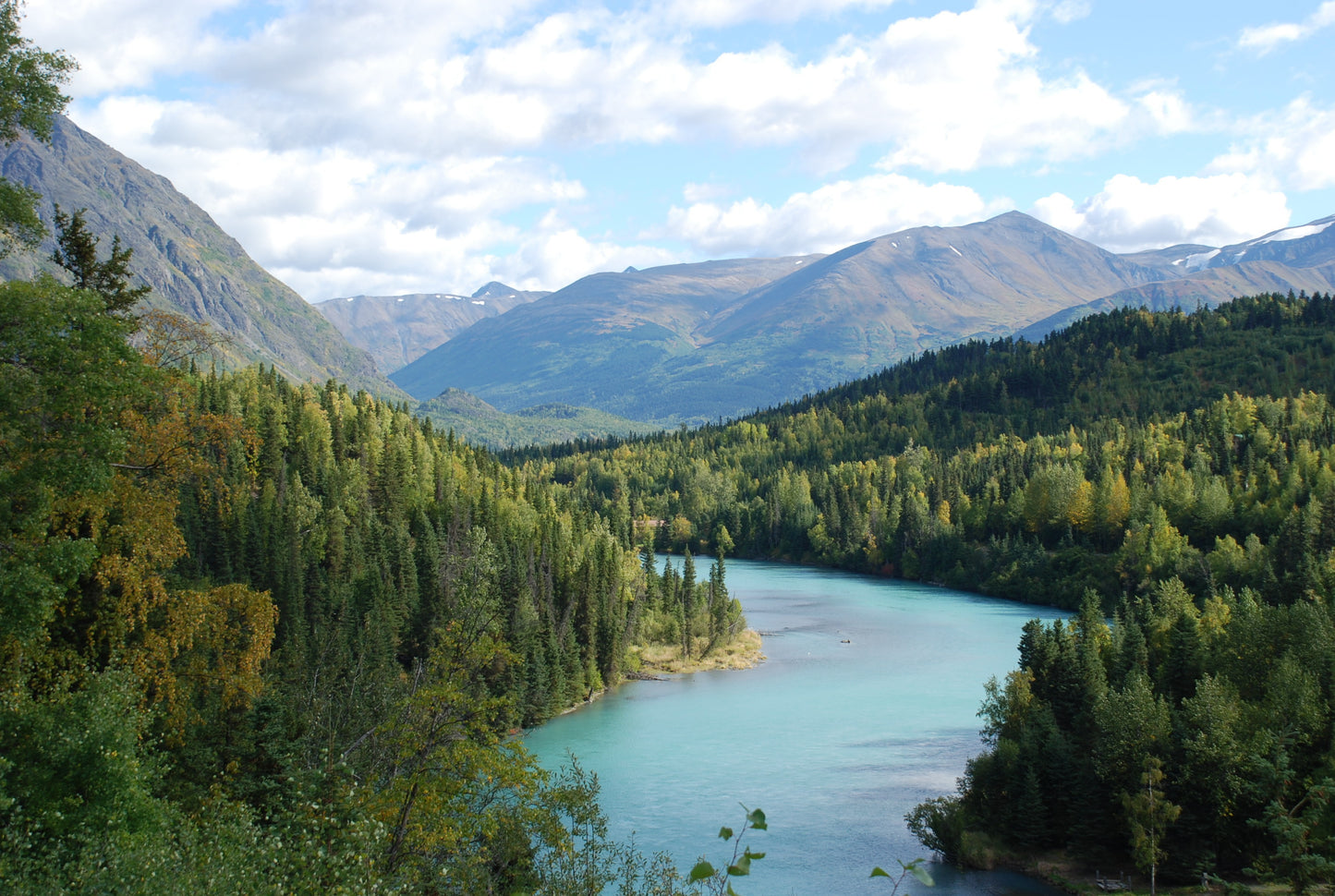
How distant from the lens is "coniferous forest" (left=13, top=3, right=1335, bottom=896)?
16.4 meters

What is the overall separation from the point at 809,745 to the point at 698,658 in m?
25.5

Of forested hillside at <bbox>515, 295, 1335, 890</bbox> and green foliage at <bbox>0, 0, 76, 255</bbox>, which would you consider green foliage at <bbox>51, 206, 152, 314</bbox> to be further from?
forested hillside at <bbox>515, 295, 1335, 890</bbox>

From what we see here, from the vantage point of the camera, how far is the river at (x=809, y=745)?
43406 millimetres

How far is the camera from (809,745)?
59.6 metres

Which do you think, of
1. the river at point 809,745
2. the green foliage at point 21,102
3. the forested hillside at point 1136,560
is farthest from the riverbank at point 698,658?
the green foliage at point 21,102

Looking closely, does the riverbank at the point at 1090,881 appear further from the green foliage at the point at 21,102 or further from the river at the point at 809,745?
the green foliage at the point at 21,102

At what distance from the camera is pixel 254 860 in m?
17.8

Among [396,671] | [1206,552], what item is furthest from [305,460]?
[1206,552]

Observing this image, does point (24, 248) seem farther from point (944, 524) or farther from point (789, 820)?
point (944, 524)

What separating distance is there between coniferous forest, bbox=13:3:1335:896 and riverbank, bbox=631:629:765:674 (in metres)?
1.05

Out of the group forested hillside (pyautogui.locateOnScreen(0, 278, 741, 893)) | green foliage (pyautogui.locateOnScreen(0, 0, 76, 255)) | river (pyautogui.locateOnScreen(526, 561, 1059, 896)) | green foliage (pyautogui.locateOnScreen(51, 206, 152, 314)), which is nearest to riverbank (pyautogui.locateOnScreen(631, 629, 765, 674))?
river (pyautogui.locateOnScreen(526, 561, 1059, 896))

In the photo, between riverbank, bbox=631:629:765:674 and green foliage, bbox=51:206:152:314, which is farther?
riverbank, bbox=631:629:765:674

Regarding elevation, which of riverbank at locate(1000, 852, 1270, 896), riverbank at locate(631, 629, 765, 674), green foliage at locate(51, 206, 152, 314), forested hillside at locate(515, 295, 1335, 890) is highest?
green foliage at locate(51, 206, 152, 314)

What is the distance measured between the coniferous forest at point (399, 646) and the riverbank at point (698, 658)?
3.43 ft
